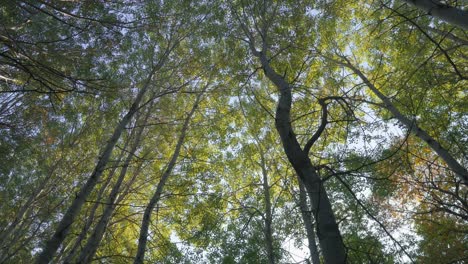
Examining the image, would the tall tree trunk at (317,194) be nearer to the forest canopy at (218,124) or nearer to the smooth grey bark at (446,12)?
the smooth grey bark at (446,12)

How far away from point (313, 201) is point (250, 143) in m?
9.01

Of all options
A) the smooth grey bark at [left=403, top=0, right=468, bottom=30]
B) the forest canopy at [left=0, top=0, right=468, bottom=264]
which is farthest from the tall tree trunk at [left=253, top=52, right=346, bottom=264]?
the forest canopy at [left=0, top=0, right=468, bottom=264]

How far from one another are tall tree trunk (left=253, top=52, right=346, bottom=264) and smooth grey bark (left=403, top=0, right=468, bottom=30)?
1720mm

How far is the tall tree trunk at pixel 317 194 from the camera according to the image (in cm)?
171

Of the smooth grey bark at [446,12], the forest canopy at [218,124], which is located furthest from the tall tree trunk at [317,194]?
the forest canopy at [218,124]

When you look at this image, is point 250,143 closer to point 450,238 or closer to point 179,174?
point 179,174

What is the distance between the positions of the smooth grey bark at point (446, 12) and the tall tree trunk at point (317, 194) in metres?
1.72

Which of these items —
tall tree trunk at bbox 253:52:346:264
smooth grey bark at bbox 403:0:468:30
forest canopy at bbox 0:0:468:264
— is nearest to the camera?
tall tree trunk at bbox 253:52:346:264

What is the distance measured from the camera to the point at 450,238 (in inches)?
360

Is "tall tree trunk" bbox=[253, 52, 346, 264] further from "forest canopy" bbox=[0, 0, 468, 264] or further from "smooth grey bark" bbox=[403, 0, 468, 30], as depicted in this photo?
"forest canopy" bbox=[0, 0, 468, 264]

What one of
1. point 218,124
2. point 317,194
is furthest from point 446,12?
point 218,124

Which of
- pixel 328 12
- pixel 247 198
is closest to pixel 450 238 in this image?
pixel 247 198

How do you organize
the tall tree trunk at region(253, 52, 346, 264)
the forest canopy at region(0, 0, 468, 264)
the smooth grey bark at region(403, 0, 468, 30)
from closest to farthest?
the tall tree trunk at region(253, 52, 346, 264)
the smooth grey bark at region(403, 0, 468, 30)
the forest canopy at region(0, 0, 468, 264)

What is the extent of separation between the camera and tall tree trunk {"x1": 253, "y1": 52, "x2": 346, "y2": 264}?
5.61 feet
